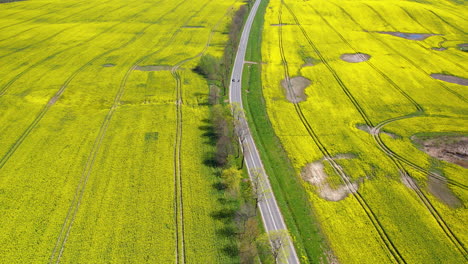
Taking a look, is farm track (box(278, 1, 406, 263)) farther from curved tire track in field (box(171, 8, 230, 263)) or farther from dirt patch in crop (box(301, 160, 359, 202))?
curved tire track in field (box(171, 8, 230, 263))

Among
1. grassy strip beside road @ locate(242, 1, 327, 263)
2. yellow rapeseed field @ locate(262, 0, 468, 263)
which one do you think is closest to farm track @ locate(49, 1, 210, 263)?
grassy strip beside road @ locate(242, 1, 327, 263)

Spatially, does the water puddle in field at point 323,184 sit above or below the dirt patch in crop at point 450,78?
below

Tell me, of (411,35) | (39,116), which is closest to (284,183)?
(39,116)

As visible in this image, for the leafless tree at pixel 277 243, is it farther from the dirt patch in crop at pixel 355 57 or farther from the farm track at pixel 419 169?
the dirt patch in crop at pixel 355 57

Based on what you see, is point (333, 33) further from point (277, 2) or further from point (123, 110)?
point (123, 110)

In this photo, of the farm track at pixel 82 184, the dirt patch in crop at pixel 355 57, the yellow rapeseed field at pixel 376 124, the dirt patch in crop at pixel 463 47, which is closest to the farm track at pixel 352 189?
the yellow rapeseed field at pixel 376 124

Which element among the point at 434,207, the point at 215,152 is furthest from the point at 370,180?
the point at 215,152

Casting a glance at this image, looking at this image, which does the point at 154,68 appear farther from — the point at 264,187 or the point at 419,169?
the point at 419,169
